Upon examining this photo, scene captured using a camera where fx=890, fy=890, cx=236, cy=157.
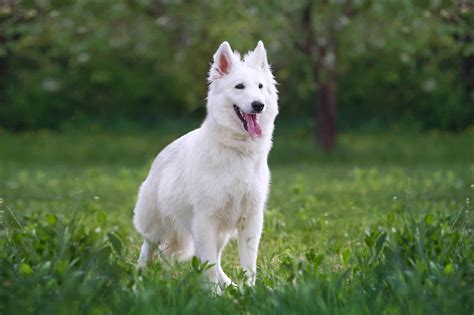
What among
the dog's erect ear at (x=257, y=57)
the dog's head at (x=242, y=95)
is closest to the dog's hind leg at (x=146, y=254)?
the dog's head at (x=242, y=95)

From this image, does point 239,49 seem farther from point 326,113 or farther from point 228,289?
point 228,289

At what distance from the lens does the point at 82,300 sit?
14.4ft

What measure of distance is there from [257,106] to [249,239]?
908 mm

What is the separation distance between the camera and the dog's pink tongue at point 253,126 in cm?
602

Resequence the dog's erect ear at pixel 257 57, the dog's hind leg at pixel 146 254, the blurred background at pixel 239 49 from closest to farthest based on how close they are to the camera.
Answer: the dog's erect ear at pixel 257 57 → the dog's hind leg at pixel 146 254 → the blurred background at pixel 239 49

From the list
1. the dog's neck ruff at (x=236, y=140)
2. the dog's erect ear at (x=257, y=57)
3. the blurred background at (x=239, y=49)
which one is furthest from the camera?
the blurred background at (x=239, y=49)

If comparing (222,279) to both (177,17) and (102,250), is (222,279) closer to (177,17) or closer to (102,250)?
(102,250)

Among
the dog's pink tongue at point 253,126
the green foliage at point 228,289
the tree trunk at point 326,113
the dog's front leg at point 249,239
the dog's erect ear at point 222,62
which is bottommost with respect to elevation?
the tree trunk at point 326,113

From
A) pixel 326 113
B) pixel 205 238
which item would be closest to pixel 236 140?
pixel 205 238

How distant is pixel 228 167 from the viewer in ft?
19.5

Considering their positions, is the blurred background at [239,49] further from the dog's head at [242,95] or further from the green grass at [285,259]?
the dog's head at [242,95]

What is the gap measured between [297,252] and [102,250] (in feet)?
8.49

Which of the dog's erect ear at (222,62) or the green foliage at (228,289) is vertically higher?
the dog's erect ear at (222,62)

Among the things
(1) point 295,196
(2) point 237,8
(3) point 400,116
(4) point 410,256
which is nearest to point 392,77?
(3) point 400,116
